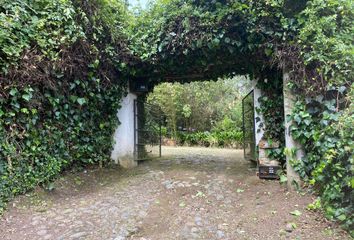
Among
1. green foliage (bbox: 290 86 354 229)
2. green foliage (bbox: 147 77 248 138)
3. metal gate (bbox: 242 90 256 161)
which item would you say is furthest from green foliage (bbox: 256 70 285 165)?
green foliage (bbox: 147 77 248 138)

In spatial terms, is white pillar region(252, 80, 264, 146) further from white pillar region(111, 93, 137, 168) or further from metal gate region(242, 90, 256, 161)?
white pillar region(111, 93, 137, 168)

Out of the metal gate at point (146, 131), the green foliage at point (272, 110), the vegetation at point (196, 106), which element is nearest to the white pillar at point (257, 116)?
the green foliage at point (272, 110)

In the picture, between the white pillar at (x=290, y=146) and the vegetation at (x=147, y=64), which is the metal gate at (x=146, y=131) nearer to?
the vegetation at (x=147, y=64)

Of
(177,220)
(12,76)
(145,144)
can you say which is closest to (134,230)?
(177,220)

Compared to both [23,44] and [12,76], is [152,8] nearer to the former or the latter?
[23,44]

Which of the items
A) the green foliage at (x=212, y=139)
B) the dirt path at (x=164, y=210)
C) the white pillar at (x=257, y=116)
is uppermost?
the white pillar at (x=257, y=116)

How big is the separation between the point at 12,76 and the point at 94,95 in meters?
1.62

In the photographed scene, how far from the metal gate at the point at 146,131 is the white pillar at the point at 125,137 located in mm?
125

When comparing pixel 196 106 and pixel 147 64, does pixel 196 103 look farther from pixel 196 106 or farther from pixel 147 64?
pixel 147 64

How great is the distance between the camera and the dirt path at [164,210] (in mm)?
3039

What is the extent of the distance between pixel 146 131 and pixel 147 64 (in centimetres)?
216

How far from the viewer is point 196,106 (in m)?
12.6

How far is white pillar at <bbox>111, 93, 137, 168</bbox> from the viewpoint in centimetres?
596

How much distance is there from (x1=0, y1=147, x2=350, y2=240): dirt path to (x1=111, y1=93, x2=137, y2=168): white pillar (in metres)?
0.77
